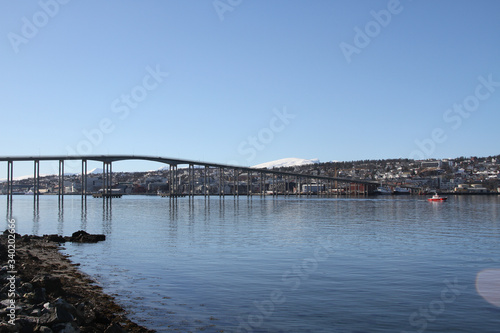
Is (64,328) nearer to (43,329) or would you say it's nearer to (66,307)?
(43,329)

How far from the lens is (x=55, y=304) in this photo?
11414mm

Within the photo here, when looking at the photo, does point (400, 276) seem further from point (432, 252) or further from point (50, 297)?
point (50, 297)

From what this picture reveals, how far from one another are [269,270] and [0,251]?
12382 millimetres

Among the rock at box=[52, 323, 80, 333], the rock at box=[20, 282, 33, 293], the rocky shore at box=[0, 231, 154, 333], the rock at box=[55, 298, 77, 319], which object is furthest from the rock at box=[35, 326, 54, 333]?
the rock at box=[20, 282, 33, 293]

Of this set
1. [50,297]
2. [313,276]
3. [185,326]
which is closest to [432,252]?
[313,276]

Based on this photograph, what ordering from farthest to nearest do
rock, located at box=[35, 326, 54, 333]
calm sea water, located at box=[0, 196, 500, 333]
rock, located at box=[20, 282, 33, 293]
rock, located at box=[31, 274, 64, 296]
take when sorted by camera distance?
rock, located at box=[31, 274, 64, 296] < rock, located at box=[20, 282, 33, 293] < calm sea water, located at box=[0, 196, 500, 333] < rock, located at box=[35, 326, 54, 333]

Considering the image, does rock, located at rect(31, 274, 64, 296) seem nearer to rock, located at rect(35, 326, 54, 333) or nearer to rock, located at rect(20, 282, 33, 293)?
rock, located at rect(20, 282, 33, 293)

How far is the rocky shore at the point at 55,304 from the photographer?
409 inches

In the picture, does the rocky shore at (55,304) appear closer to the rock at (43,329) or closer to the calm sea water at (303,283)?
the rock at (43,329)

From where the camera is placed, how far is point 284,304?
14.7 meters

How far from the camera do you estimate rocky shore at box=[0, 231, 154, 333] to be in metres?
10.4

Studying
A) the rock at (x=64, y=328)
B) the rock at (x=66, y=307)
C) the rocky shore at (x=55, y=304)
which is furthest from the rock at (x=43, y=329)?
the rock at (x=66, y=307)

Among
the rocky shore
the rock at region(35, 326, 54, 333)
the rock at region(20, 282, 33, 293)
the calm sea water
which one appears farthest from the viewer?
the rock at region(20, 282, 33, 293)

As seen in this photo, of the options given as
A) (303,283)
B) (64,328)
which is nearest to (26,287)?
(64,328)
